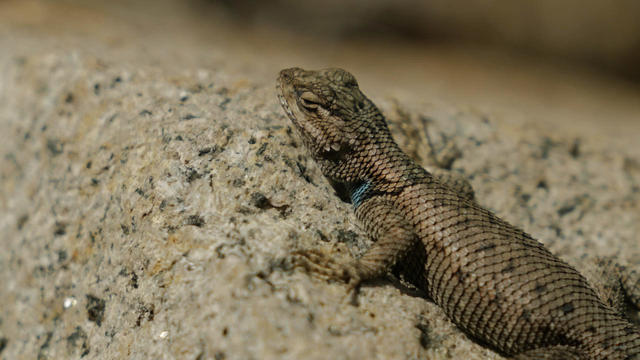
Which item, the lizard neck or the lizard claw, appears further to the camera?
the lizard neck

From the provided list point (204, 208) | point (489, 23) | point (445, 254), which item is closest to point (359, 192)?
point (445, 254)

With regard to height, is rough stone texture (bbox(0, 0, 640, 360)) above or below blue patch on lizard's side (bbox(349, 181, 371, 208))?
below

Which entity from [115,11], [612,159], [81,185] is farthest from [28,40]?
[612,159]

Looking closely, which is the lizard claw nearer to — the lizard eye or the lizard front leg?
the lizard front leg

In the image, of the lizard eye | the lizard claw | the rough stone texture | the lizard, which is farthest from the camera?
the lizard eye

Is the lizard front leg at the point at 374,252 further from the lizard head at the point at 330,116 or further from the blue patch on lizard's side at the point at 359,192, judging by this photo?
the lizard head at the point at 330,116

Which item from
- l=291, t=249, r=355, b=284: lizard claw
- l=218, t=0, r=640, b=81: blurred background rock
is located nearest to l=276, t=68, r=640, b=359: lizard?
l=291, t=249, r=355, b=284: lizard claw

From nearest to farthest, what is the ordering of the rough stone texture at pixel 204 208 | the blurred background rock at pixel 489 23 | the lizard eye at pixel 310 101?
the rough stone texture at pixel 204 208 → the lizard eye at pixel 310 101 → the blurred background rock at pixel 489 23

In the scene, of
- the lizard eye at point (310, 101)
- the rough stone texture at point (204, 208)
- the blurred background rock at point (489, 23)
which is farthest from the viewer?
the blurred background rock at point (489, 23)

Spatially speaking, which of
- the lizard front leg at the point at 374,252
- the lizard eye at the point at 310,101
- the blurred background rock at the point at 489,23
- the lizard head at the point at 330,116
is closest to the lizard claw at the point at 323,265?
the lizard front leg at the point at 374,252
